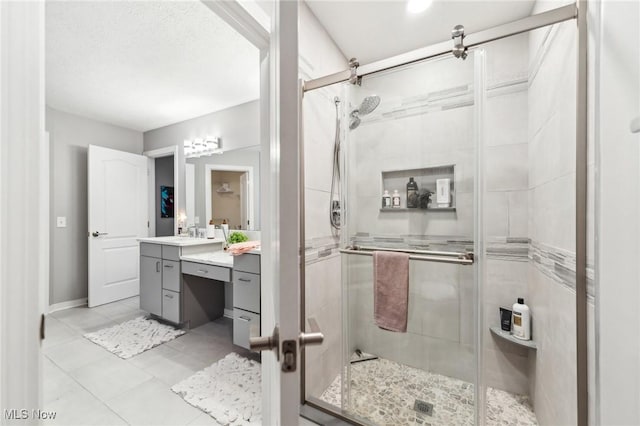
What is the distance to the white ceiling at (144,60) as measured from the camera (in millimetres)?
1717

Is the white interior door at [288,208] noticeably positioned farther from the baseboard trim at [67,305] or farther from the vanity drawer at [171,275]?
→ the baseboard trim at [67,305]

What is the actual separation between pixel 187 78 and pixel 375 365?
289 cm

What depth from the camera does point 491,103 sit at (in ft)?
5.52

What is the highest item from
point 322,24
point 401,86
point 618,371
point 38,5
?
point 322,24

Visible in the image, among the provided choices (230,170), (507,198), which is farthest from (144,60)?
(507,198)

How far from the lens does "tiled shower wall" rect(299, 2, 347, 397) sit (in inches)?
60.6

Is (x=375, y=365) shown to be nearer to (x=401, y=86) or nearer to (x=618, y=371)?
(x=618, y=371)

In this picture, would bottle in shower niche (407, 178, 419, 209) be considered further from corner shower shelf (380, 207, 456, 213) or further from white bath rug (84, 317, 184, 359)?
white bath rug (84, 317, 184, 359)

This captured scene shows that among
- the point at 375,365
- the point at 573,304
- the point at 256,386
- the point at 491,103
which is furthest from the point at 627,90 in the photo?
the point at 256,386

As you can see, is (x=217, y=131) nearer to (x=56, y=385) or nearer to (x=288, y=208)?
(x=56, y=385)

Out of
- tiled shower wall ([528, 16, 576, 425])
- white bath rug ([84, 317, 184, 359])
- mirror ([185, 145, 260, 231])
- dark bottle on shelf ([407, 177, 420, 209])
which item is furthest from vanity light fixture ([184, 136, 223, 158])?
tiled shower wall ([528, 16, 576, 425])

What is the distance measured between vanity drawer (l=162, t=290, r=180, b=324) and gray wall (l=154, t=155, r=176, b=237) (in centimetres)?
169

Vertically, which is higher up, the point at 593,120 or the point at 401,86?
the point at 401,86

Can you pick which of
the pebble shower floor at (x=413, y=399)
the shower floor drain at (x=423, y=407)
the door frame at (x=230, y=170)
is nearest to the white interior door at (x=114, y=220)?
the door frame at (x=230, y=170)
